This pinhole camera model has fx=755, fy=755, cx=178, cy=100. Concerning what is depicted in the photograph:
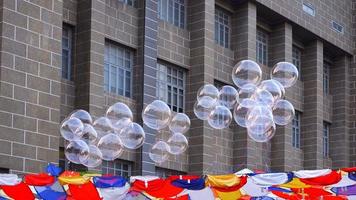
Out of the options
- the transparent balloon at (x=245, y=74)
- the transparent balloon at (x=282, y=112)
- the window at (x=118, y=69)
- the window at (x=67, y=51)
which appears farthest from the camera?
the window at (x=118, y=69)

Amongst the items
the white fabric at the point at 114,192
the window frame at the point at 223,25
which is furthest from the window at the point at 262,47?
the white fabric at the point at 114,192

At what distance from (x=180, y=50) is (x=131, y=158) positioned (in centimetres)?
445

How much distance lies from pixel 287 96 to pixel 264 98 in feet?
47.5

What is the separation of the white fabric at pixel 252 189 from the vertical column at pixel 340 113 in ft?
58.6

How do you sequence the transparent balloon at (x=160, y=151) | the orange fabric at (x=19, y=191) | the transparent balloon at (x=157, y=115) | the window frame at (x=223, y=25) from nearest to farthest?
the orange fabric at (x=19, y=191) < the transparent balloon at (x=157, y=115) < the transparent balloon at (x=160, y=151) < the window frame at (x=223, y=25)

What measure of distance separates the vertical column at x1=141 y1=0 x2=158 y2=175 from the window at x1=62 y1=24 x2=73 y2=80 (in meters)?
2.48

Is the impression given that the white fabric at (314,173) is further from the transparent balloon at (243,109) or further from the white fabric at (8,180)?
the white fabric at (8,180)

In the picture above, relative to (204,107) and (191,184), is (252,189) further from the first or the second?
(204,107)

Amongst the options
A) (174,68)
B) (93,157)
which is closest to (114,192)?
(93,157)

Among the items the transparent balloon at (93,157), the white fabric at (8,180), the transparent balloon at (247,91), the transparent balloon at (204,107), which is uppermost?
the transparent balloon at (247,91)

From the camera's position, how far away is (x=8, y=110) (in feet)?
55.8

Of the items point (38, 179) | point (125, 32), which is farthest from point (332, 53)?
point (38, 179)

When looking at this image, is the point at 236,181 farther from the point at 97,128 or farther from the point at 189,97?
the point at 189,97

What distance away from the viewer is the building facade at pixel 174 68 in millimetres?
17609
